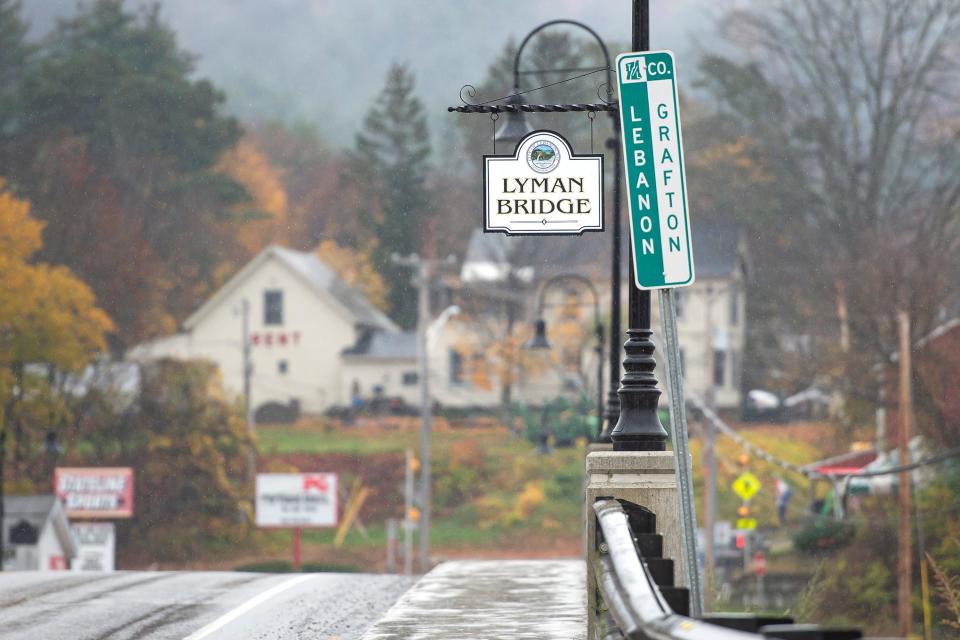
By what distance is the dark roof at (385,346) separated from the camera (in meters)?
83.2

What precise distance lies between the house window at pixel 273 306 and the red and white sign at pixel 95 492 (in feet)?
63.4

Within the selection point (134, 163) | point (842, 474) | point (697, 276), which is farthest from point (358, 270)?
point (842, 474)

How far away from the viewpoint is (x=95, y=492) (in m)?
66.7

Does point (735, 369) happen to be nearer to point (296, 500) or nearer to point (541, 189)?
point (296, 500)

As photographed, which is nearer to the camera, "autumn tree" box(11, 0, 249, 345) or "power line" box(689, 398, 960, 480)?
"power line" box(689, 398, 960, 480)

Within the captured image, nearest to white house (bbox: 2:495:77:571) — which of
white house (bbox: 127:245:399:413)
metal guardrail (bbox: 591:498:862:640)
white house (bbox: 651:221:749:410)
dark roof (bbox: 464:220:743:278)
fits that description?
white house (bbox: 127:245:399:413)

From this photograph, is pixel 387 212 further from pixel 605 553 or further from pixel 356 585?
pixel 605 553

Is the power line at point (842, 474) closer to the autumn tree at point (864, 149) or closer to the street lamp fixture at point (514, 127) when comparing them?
Answer: the autumn tree at point (864, 149)

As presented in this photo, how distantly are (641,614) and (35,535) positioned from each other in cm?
4482

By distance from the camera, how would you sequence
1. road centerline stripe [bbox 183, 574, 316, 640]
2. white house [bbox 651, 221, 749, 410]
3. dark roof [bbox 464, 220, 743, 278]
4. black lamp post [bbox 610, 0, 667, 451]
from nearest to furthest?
1. black lamp post [bbox 610, 0, 667, 451]
2. road centerline stripe [bbox 183, 574, 316, 640]
3. white house [bbox 651, 221, 749, 410]
4. dark roof [bbox 464, 220, 743, 278]

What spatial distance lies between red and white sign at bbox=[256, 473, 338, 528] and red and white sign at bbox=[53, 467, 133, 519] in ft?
20.4

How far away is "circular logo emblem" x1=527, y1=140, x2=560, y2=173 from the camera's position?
13977 millimetres

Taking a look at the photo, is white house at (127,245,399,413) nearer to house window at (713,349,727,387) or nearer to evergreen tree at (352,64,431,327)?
evergreen tree at (352,64,431,327)

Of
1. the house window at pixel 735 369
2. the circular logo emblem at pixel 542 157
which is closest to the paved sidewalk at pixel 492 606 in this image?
the circular logo emblem at pixel 542 157
